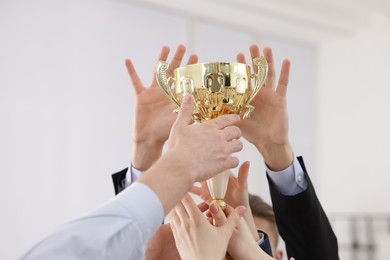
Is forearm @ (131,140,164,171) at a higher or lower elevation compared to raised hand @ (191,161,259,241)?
higher

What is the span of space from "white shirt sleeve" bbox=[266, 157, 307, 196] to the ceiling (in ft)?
10.1

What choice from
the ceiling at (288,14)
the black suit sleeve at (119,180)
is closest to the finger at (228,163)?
the black suit sleeve at (119,180)

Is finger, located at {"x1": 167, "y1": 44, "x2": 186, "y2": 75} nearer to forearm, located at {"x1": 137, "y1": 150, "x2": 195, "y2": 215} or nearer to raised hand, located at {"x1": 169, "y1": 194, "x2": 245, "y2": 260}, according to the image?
raised hand, located at {"x1": 169, "y1": 194, "x2": 245, "y2": 260}

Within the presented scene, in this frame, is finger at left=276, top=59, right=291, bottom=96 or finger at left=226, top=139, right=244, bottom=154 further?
finger at left=276, top=59, right=291, bottom=96

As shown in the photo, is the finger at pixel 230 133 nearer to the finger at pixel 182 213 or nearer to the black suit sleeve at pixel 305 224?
the finger at pixel 182 213

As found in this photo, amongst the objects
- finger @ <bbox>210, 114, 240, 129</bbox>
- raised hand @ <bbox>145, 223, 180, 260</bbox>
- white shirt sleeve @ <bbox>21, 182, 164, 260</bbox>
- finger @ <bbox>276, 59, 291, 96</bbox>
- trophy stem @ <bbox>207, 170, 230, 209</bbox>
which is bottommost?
raised hand @ <bbox>145, 223, 180, 260</bbox>

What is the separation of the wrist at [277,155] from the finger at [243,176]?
0.15 meters

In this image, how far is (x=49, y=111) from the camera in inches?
152

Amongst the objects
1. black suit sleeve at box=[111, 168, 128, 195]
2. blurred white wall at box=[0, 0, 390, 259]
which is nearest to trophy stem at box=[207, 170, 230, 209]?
black suit sleeve at box=[111, 168, 128, 195]

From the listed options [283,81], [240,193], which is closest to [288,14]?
[283,81]

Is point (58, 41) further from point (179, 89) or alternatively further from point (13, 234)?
point (179, 89)

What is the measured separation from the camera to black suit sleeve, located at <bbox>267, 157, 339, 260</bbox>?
4.70ft

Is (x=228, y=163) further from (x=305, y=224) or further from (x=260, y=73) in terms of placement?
(x=305, y=224)

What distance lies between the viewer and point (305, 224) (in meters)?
1.45
